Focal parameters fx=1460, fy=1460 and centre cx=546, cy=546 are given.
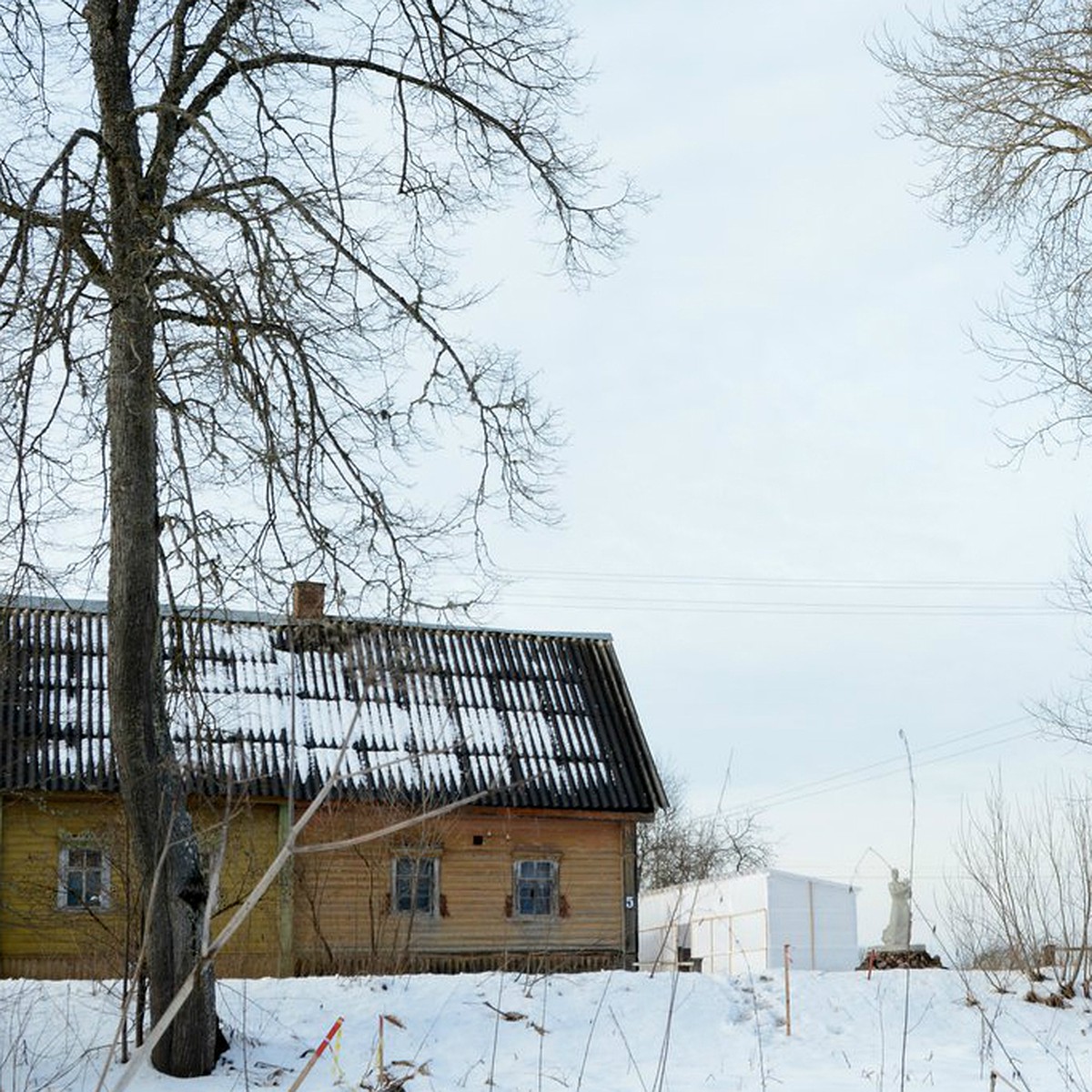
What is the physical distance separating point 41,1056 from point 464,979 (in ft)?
13.4

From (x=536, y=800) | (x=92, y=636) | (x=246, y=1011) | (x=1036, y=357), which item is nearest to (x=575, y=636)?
(x=536, y=800)

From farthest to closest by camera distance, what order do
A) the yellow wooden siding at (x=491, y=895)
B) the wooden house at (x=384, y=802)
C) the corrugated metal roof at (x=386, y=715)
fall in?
the yellow wooden siding at (x=491, y=895)
the corrugated metal roof at (x=386, y=715)
the wooden house at (x=384, y=802)

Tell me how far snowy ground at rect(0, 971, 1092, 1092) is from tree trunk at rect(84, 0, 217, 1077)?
0.63m

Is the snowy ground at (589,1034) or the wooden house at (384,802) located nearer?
the snowy ground at (589,1034)

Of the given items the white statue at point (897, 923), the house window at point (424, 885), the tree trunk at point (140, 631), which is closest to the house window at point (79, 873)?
the house window at point (424, 885)

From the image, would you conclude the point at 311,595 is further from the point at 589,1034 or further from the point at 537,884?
the point at 537,884

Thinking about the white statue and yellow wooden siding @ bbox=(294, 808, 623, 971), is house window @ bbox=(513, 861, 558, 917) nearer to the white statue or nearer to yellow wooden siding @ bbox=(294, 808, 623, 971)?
yellow wooden siding @ bbox=(294, 808, 623, 971)

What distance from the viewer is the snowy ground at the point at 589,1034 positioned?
10422mm

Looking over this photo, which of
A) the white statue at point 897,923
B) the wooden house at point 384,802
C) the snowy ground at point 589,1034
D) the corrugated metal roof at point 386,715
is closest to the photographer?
the snowy ground at point 589,1034

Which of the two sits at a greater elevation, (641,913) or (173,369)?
(173,369)

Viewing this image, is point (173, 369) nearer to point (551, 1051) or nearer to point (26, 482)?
point (26, 482)

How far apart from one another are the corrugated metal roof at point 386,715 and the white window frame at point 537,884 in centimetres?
117

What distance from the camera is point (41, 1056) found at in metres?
10.1

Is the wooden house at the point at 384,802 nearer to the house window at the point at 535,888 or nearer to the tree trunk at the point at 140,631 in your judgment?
the house window at the point at 535,888
